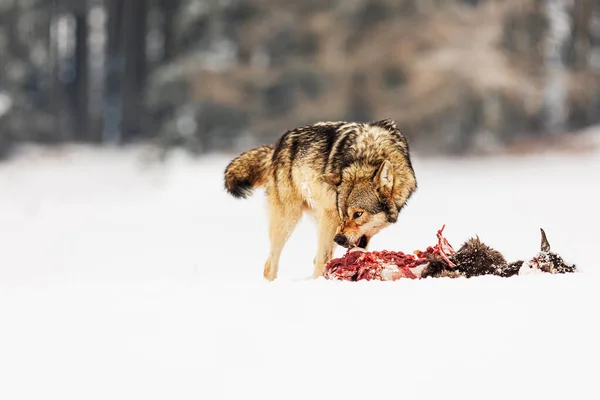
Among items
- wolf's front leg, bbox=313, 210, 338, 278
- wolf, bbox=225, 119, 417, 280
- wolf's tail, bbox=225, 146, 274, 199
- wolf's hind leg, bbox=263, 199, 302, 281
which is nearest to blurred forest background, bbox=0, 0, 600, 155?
wolf's tail, bbox=225, 146, 274, 199

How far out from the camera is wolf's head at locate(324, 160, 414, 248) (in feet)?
20.0

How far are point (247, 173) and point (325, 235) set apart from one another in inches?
39.8

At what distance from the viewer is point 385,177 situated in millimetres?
6184

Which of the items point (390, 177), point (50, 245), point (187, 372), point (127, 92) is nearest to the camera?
point (187, 372)

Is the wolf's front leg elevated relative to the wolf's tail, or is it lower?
lower

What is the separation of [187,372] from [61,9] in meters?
31.4

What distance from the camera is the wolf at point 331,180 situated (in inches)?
243

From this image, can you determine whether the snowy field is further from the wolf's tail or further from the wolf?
the wolf's tail

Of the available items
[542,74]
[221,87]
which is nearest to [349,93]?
[221,87]

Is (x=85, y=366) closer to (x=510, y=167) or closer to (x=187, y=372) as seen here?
(x=187, y=372)

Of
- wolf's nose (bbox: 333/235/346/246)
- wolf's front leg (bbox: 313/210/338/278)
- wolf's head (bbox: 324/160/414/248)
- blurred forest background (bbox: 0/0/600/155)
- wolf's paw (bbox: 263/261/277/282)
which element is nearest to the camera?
wolf's nose (bbox: 333/235/346/246)

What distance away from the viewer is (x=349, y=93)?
21.7 metres

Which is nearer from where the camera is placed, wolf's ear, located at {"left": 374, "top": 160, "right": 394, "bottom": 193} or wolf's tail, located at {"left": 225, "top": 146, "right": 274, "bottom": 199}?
wolf's ear, located at {"left": 374, "top": 160, "right": 394, "bottom": 193}

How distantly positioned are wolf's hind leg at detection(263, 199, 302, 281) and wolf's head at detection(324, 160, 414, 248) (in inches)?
27.3
